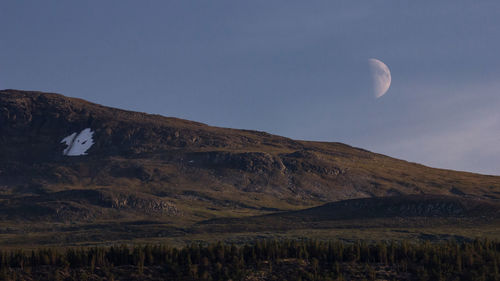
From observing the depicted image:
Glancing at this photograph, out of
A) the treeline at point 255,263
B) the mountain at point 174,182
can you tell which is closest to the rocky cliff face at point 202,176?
the mountain at point 174,182

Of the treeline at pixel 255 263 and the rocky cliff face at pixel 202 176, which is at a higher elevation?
the rocky cliff face at pixel 202 176

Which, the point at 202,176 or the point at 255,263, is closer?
the point at 255,263

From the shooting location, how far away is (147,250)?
150ft

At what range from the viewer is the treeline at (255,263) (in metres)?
42.4

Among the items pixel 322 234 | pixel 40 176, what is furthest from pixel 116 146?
pixel 322 234

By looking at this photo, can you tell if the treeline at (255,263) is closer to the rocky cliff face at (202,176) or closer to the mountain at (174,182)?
the mountain at (174,182)

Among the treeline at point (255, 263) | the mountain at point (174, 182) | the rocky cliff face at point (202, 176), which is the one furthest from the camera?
the rocky cliff face at point (202, 176)

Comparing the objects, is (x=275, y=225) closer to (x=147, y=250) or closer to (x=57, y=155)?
(x=147, y=250)

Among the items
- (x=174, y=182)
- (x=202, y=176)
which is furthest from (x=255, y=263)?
(x=202, y=176)

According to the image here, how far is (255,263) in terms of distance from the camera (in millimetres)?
45781

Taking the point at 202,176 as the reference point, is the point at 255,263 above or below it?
below

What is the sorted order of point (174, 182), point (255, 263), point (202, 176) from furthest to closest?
point (202, 176) → point (174, 182) → point (255, 263)

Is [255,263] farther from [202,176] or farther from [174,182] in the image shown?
[202,176]

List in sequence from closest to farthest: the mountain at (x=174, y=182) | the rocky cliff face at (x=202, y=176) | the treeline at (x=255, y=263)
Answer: the treeline at (x=255, y=263)
the mountain at (x=174, y=182)
the rocky cliff face at (x=202, y=176)
